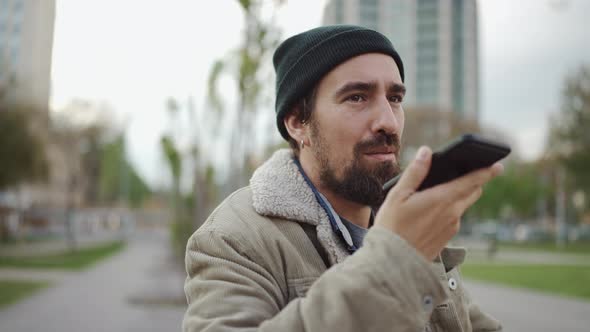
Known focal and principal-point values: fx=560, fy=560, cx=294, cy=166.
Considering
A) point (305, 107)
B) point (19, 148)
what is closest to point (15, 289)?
point (19, 148)

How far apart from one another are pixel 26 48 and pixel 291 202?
1626 centimetres

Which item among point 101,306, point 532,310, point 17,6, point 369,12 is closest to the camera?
point 369,12

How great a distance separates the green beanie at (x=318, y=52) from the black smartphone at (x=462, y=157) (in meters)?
0.64

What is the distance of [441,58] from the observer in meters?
27.5

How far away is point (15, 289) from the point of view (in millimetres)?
13859

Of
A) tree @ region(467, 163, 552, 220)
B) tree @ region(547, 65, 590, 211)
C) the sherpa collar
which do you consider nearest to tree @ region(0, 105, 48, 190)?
the sherpa collar

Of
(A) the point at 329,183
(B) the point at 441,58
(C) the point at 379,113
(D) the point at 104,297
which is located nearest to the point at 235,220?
(A) the point at 329,183

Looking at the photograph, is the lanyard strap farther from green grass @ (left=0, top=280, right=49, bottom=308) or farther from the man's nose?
green grass @ (left=0, top=280, right=49, bottom=308)

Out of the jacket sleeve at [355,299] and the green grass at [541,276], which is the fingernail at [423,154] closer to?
the jacket sleeve at [355,299]

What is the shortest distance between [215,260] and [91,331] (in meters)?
8.55

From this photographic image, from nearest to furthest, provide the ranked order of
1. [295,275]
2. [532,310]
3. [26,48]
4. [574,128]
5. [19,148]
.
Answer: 1. [295,275]
2. [532,310]
3. [26,48]
4. [19,148]
5. [574,128]

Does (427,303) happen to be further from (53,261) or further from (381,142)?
(53,261)

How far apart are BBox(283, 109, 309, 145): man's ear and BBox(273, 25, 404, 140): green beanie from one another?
31 millimetres

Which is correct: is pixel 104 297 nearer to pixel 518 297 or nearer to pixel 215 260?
pixel 518 297
